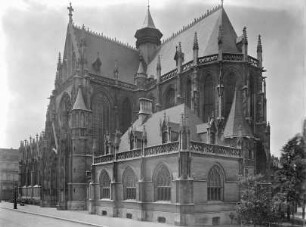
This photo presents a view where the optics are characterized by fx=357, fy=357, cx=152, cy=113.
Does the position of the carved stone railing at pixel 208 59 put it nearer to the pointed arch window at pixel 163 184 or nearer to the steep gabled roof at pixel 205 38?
the steep gabled roof at pixel 205 38

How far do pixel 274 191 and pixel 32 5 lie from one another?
23.8 meters

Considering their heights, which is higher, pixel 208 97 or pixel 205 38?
pixel 205 38

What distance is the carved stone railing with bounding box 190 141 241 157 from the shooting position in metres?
27.3

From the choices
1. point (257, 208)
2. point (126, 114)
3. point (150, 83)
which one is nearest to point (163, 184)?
point (257, 208)

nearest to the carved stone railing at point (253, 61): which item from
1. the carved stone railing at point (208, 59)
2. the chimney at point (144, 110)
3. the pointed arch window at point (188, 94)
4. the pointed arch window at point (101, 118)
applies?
the carved stone railing at point (208, 59)

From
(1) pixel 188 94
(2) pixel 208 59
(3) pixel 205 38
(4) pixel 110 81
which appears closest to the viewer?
(2) pixel 208 59

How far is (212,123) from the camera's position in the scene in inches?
1185

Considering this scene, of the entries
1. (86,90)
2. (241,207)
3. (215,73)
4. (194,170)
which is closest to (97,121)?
(86,90)

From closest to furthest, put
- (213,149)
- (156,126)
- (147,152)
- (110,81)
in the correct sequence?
(213,149), (147,152), (156,126), (110,81)

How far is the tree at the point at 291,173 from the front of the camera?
2512 cm

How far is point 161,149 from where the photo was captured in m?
28.7

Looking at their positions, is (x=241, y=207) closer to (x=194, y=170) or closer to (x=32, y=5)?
(x=194, y=170)

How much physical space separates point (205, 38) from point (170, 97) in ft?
29.7

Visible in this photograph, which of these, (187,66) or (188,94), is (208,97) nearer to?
(188,94)
